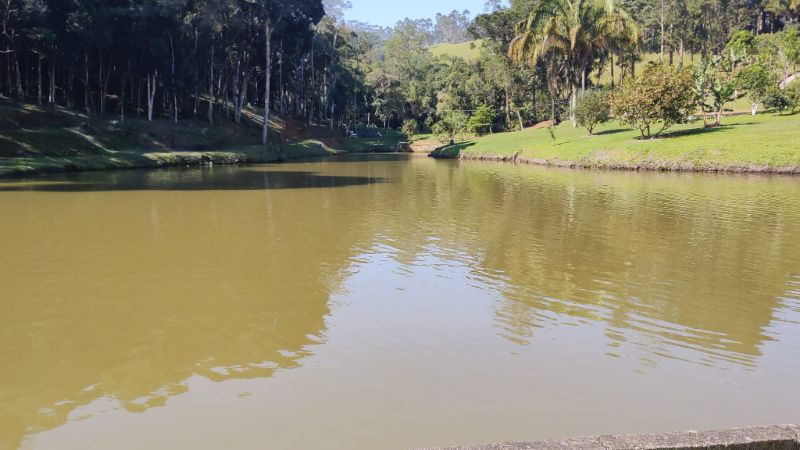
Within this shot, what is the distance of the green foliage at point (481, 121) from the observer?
8206 cm

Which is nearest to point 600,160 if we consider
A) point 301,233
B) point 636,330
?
point 301,233

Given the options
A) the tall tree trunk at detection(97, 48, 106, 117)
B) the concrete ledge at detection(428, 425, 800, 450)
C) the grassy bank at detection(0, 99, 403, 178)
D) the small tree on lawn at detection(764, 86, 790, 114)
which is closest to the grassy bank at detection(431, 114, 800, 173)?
the small tree on lawn at detection(764, 86, 790, 114)

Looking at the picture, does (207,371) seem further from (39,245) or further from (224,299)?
(39,245)

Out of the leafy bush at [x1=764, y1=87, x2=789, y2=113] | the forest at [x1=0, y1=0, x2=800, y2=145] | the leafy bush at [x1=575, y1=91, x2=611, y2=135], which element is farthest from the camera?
the leafy bush at [x1=764, y1=87, x2=789, y2=113]

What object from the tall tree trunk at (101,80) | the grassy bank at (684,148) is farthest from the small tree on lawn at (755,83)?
the tall tree trunk at (101,80)

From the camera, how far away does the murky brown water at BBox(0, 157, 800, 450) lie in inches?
236

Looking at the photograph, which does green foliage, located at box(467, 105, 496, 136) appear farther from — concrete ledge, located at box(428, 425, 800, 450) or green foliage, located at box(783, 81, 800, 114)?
concrete ledge, located at box(428, 425, 800, 450)

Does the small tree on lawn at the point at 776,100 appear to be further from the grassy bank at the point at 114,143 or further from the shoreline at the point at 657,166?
the grassy bank at the point at 114,143

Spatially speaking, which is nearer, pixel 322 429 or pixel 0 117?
pixel 322 429

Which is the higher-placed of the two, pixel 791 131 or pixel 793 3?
pixel 793 3

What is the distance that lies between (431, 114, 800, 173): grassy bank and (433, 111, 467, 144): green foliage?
63.5 feet

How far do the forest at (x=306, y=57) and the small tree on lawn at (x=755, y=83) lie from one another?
284 centimetres

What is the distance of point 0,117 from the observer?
41031 millimetres

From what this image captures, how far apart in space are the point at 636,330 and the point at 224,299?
6799mm
